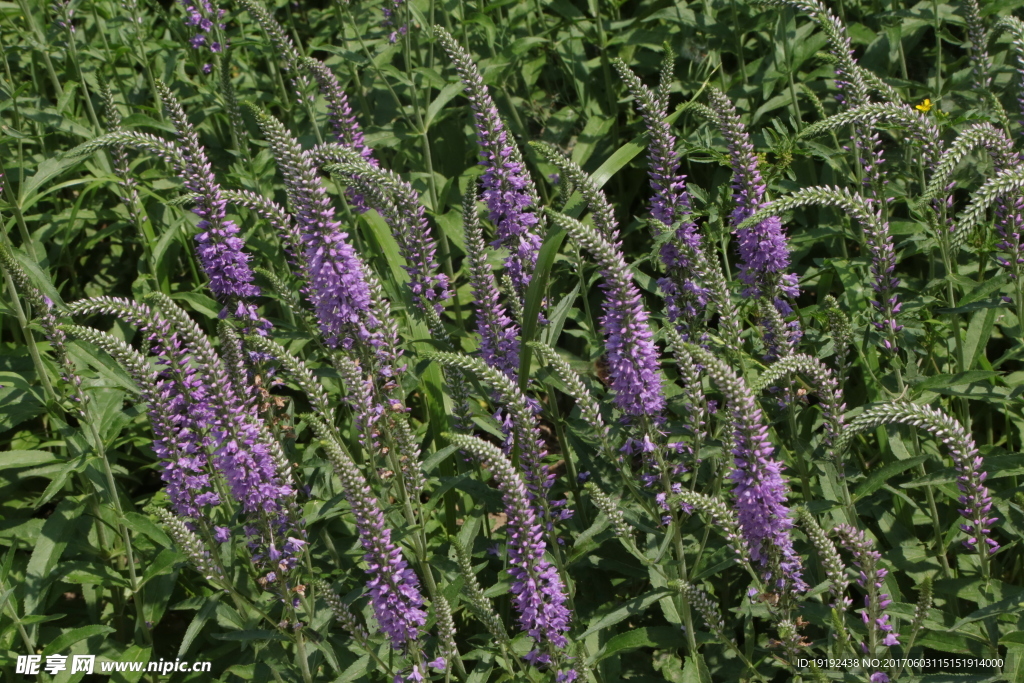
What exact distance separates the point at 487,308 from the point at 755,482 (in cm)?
153

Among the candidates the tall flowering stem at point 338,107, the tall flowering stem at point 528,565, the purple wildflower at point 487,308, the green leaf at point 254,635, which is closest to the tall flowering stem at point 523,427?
the tall flowering stem at point 528,565

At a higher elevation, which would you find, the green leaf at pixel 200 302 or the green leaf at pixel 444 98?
the green leaf at pixel 444 98

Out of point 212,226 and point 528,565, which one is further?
point 212,226

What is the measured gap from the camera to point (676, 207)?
4484 mm

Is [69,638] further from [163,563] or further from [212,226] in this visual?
[212,226]

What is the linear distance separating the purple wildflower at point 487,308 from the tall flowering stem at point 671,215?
0.82m

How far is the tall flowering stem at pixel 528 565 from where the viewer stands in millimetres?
3594

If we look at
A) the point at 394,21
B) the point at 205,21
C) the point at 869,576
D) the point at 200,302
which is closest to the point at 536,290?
the point at 869,576

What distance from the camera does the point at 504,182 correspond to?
444 cm

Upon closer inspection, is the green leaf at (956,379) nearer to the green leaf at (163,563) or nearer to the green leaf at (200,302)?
the green leaf at (163,563)

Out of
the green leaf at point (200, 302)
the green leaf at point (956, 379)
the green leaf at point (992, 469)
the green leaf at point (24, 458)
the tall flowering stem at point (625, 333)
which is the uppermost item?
the tall flowering stem at point (625, 333)

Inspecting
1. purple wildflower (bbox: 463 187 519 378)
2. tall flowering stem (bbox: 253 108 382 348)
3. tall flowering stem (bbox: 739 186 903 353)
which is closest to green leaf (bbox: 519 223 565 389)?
purple wildflower (bbox: 463 187 519 378)

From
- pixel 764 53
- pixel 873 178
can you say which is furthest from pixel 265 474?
pixel 764 53

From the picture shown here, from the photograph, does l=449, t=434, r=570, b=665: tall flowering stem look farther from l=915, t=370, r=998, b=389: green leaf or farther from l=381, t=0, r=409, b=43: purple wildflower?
l=381, t=0, r=409, b=43: purple wildflower
